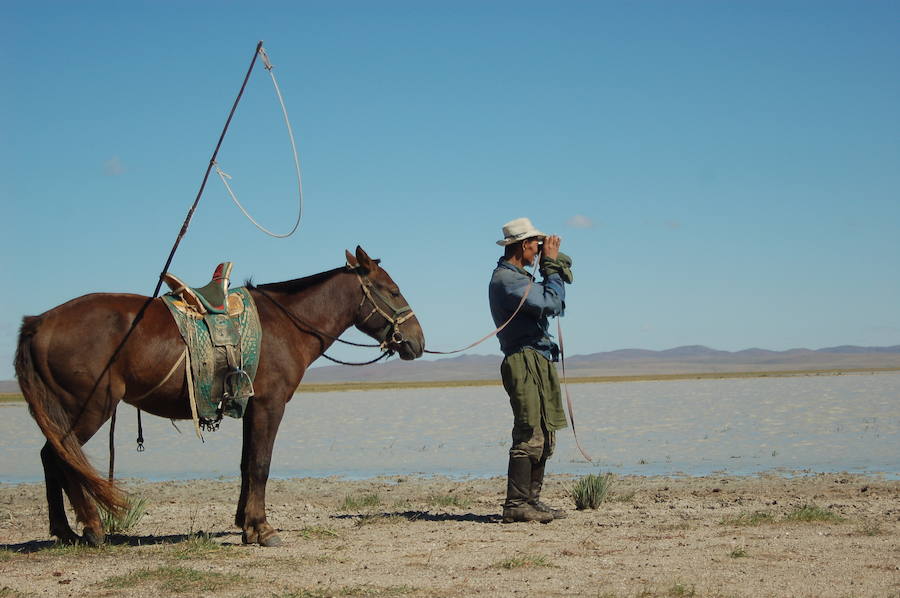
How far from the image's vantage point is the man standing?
9.02 m

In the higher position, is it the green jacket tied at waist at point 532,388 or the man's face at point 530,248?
the man's face at point 530,248

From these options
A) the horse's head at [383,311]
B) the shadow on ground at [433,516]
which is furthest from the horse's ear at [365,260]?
the shadow on ground at [433,516]

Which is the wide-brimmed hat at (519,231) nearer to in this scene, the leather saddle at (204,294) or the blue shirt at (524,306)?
the blue shirt at (524,306)

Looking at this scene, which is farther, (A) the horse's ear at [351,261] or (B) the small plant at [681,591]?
(A) the horse's ear at [351,261]

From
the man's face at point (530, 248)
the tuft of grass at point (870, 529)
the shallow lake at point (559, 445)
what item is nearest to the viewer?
the tuft of grass at point (870, 529)

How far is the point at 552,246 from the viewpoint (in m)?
9.15

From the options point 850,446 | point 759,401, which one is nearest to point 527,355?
point 850,446

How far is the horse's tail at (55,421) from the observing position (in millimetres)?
7355

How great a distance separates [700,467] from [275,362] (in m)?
8.87

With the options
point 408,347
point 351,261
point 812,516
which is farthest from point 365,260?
point 812,516

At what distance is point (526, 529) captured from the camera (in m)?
8.76

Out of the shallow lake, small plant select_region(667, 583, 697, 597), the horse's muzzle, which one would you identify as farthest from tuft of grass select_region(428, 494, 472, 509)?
small plant select_region(667, 583, 697, 597)

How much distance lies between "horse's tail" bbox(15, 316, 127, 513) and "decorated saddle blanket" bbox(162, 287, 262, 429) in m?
0.95

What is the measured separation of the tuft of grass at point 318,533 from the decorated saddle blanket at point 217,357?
1.30 meters
